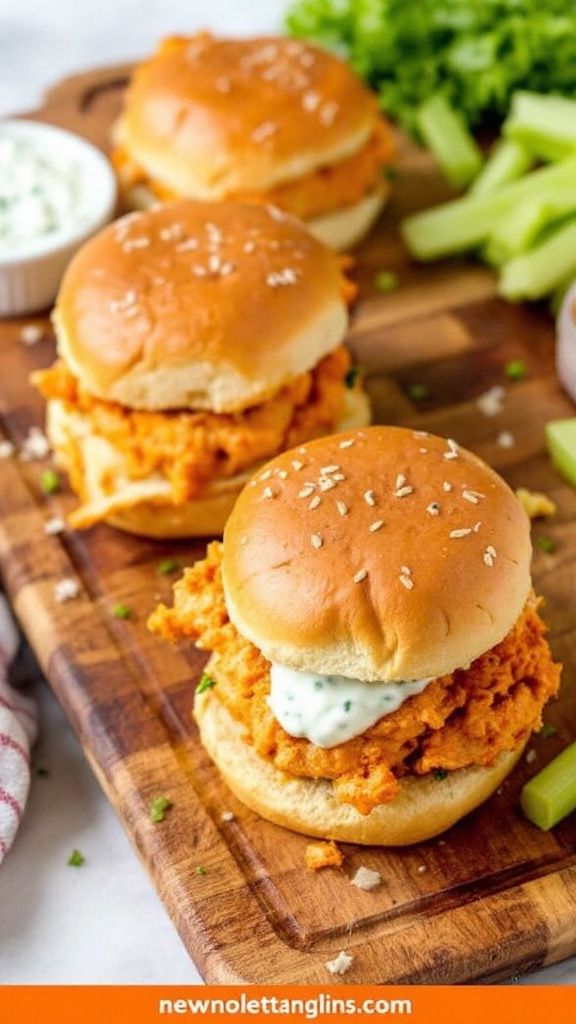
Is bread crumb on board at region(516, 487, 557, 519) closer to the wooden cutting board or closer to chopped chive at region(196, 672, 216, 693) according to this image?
the wooden cutting board

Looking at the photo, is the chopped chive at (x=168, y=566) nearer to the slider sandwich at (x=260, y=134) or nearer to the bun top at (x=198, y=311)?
the bun top at (x=198, y=311)

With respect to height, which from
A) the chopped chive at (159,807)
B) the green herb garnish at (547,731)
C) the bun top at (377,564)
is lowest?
the green herb garnish at (547,731)

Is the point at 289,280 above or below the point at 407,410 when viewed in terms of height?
above

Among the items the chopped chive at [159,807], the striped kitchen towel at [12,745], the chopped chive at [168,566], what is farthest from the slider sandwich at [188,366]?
the chopped chive at [159,807]

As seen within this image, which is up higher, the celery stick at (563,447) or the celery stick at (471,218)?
the celery stick at (471,218)

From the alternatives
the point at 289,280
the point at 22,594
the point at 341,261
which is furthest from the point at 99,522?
the point at 341,261

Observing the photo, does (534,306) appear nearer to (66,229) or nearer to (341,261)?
(341,261)

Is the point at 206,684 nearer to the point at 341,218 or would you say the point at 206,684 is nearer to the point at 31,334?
the point at 31,334

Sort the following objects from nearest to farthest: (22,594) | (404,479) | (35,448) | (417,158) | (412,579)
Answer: (412,579)
(404,479)
(22,594)
(35,448)
(417,158)
